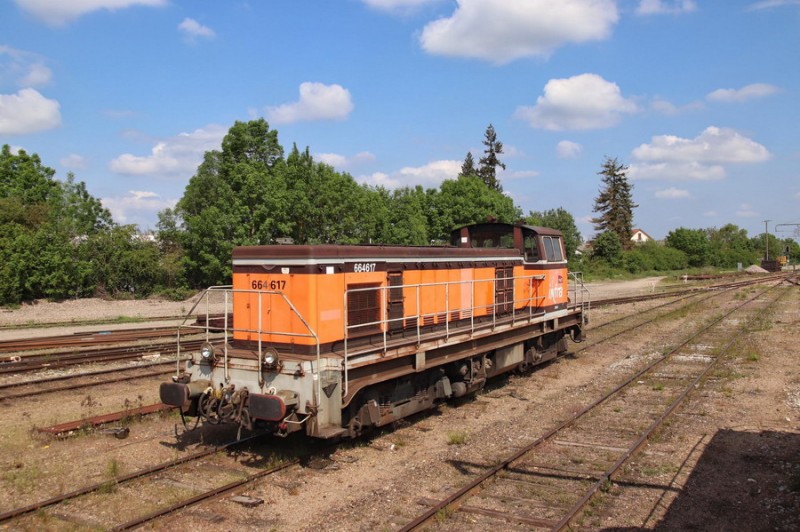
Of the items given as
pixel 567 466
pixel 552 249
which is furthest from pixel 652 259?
pixel 567 466

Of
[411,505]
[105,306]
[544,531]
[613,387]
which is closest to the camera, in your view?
[544,531]

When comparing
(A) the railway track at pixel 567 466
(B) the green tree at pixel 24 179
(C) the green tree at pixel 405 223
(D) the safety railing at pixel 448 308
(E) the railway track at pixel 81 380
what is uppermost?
(B) the green tree at pixel 24 179

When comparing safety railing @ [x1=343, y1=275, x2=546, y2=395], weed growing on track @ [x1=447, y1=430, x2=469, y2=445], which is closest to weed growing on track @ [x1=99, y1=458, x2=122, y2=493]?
safety railing @ [x1=343, y1=275, x2=546, y2=395]

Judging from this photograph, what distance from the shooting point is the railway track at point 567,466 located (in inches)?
225

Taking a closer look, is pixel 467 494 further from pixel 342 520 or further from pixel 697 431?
pixel 697 431

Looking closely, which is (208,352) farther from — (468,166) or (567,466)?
(468,166)

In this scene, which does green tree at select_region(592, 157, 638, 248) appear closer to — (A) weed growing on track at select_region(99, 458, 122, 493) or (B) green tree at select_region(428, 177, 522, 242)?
(B) green tree at select_region(428, 177, 522, 242)

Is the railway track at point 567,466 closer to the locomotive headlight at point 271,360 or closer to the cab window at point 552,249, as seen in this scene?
the locomotive headlight at point 271,360

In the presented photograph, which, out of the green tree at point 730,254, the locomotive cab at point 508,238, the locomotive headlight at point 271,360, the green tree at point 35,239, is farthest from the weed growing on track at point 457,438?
the green tree at point 730,254

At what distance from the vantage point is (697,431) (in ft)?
28.1

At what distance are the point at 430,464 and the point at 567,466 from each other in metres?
1.73

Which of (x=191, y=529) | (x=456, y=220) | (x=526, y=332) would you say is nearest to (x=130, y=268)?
(x=456, y=220)

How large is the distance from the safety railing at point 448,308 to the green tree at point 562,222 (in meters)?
53.7

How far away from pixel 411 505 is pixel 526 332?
6.67 metres
